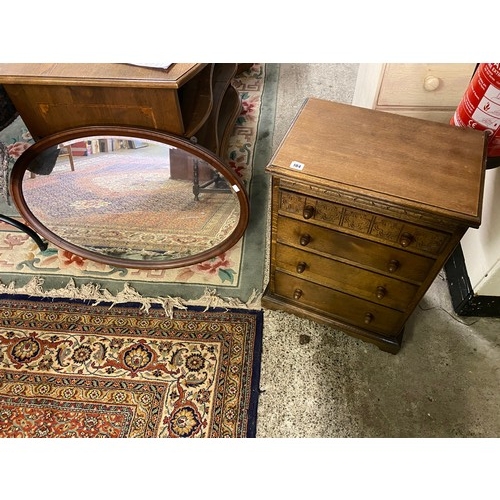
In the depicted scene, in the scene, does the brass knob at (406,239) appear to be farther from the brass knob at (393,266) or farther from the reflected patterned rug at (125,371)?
the reflected patterned rug at (125,371)

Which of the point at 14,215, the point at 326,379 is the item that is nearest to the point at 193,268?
the point at 326,379

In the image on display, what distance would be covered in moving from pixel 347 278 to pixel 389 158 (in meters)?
0.34

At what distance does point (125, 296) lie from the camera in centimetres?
132

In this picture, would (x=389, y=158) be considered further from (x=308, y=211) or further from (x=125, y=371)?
(x=125, y=371)

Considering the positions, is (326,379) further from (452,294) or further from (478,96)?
(478,96)

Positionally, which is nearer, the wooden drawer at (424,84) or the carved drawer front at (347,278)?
the carved drawer front at (347,278)

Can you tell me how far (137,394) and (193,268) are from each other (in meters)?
0.47

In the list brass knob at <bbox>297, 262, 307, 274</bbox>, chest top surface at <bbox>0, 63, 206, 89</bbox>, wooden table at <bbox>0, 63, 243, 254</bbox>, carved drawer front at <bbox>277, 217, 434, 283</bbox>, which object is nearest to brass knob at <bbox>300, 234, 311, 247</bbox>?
carved drawer front at <bbox>277, 217, 434, 283</bbox>

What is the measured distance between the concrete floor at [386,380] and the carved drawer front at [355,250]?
0.36 meters

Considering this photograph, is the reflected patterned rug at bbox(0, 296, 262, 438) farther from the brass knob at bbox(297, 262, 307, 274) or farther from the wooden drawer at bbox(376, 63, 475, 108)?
the wooden drawer at bbox(376, 63, 475, 108)

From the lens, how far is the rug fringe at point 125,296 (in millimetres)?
1297

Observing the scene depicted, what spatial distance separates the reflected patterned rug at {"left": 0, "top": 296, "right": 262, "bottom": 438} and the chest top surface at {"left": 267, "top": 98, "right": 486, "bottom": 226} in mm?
612

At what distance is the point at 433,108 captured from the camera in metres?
1.21

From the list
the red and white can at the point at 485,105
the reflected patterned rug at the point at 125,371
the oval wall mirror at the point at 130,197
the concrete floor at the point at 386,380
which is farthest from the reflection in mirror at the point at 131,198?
the red and white can at the point at 485,105
